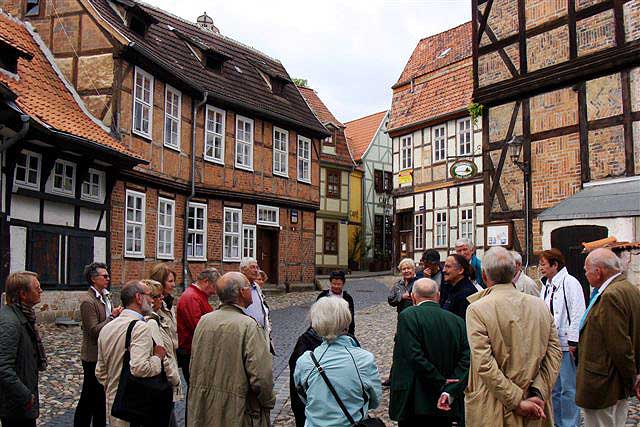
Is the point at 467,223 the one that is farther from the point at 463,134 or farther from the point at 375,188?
the point at 375,188

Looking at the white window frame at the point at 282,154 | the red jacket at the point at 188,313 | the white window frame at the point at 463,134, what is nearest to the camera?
the red jacket at the point at 188,313

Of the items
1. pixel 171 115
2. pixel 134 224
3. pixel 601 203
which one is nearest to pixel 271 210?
pixel 171 115

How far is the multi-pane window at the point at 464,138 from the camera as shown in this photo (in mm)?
22303

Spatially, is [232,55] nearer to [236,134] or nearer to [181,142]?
[236,134]

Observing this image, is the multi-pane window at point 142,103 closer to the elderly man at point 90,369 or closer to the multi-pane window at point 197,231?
the multi-pane window at point 197,231

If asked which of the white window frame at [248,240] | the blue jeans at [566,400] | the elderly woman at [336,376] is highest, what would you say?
the white window frame at [248,240]

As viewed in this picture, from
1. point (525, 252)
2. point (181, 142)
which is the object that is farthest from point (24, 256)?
point (525, 252)

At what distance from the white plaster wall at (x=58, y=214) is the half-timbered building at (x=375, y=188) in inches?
879

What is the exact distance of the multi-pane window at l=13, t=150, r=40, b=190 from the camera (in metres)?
10.8

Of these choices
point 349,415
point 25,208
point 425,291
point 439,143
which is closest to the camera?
point 349,415

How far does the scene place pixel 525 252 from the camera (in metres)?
14.3

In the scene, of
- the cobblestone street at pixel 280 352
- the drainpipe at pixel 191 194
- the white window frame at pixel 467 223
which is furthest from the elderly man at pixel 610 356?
the white window frame at pixel 467 223

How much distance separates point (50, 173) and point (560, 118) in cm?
1083

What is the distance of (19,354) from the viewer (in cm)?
409
